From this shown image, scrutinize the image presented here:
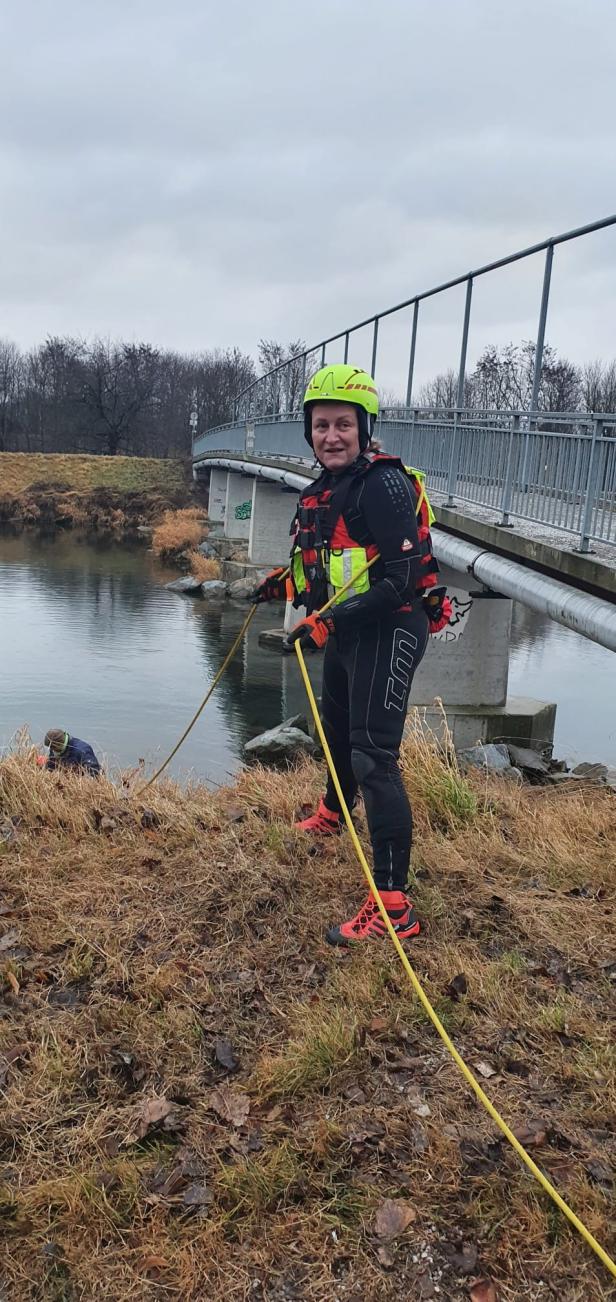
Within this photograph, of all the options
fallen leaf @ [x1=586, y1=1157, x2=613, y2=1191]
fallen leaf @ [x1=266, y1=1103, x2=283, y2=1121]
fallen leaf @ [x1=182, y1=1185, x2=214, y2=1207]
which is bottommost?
fallen leaf @ [x1=182, y1=1185, x2=214, y2=1207]

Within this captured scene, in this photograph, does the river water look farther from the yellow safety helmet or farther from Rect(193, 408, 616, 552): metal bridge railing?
the yellow safety helmet

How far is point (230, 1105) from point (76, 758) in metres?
4.91

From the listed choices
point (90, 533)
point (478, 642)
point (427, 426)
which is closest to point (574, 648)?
point (478, 642)

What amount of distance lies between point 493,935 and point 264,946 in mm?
965

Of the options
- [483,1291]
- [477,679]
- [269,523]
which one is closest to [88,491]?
[269,523]

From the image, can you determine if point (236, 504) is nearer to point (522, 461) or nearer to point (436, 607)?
point (522, 461)

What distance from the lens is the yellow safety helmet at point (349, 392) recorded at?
3811mm

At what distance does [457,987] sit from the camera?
331 centimetres

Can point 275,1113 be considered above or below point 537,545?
below

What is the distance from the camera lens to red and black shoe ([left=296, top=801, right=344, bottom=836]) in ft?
15.5

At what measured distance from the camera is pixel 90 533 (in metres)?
42.4

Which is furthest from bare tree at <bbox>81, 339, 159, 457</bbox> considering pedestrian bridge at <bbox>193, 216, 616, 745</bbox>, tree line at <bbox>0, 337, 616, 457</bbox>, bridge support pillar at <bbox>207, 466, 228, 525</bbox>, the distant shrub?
pedestrian bridge at <bbox>193, 216, 616, 745</bbox>

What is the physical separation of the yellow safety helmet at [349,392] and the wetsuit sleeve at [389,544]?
33 centimetres

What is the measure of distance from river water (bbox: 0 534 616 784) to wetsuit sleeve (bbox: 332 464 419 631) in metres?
5.90
